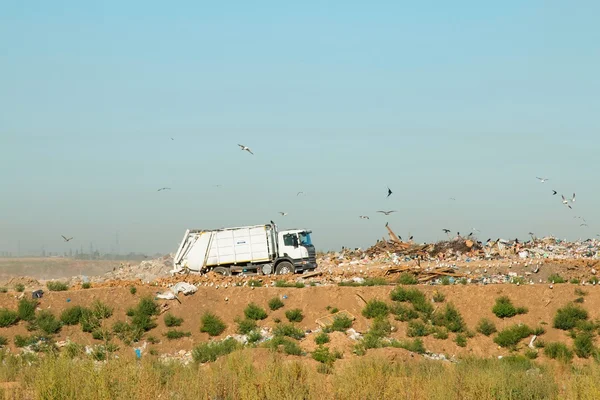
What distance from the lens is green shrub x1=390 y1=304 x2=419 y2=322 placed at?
25.6 m

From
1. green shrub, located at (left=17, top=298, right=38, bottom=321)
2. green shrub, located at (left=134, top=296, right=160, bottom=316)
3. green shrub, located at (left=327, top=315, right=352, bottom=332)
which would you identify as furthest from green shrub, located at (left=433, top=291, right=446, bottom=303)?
green shrub, located at (left=17, top=298, right=38, bottom=321)

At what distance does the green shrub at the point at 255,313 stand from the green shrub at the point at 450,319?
5.78 metres

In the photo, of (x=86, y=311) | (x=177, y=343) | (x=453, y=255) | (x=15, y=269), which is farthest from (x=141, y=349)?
(x=15, y=269)

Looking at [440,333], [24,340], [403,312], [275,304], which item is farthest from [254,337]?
[24,340]

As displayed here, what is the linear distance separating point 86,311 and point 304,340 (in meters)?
8.82

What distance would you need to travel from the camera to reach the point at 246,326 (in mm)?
25062

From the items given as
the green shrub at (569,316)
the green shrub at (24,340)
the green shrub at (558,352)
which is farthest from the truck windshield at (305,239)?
the green shrub at (558,352)

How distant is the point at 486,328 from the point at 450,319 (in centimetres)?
133

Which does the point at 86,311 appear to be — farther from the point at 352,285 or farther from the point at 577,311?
the point at 577,311

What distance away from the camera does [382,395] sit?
1302cm

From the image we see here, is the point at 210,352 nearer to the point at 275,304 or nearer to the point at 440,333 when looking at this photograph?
the point at 275,304

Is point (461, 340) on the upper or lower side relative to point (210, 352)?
lower

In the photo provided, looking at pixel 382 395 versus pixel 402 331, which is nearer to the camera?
pixel 382 395

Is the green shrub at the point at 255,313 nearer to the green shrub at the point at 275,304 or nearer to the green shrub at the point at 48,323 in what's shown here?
the green shrub at the point at 275,304
